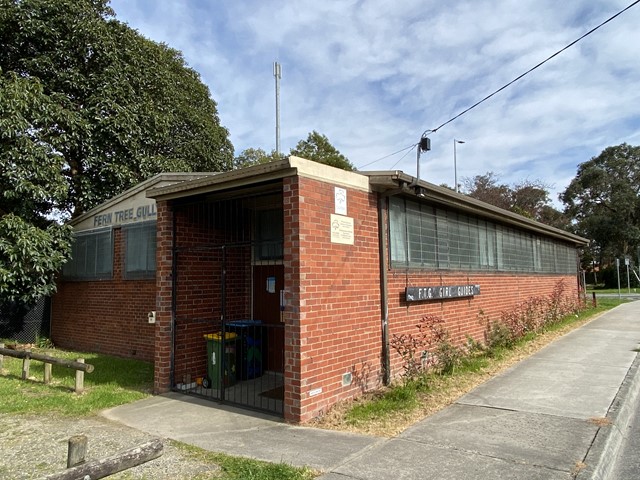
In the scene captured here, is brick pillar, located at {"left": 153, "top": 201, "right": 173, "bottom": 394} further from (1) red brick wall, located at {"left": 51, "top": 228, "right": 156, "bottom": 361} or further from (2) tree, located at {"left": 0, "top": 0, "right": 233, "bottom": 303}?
(2) tree, located at {"left": 0, "top": 0, "right": 233, "bottom": 303}

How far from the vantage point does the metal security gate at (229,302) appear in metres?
7.44

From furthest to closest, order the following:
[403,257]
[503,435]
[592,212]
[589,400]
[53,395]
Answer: [592,212], [403,257], [53,395], [589,400], [503,435]

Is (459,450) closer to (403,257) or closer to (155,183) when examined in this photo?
(403,257)

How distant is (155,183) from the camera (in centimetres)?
980

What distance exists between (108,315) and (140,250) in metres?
1.94

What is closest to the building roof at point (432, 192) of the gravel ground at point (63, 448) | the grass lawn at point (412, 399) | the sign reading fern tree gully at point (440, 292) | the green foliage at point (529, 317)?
the sign reading fern tree gully at point (440, 292)

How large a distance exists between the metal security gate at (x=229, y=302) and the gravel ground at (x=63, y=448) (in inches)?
65.2

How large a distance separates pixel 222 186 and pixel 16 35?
11497mm

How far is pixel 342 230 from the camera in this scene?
21.0 feet

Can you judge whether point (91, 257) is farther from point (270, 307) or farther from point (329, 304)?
point (329, 304)

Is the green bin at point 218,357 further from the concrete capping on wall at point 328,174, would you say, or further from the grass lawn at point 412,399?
the concrete capping on wall at point 328,174

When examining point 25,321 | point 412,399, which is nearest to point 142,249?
point 25,321

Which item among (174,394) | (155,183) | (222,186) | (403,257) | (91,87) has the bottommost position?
(174,394)

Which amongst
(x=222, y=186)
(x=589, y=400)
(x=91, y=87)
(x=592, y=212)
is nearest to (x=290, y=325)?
(x=222, y=186)
